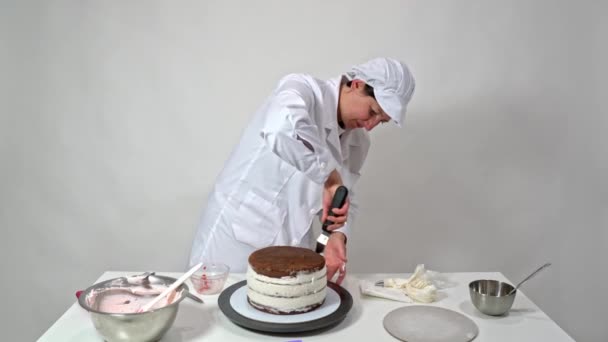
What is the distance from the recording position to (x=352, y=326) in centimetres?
138

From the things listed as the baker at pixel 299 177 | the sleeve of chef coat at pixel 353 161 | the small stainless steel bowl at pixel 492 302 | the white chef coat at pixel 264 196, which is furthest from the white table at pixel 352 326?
the sleeve of chef coat at pixel 353 161

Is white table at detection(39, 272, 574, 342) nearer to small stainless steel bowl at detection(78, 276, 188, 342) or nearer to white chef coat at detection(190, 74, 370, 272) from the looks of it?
small stainless steel bowl at detection(78, 276, 188, 342)

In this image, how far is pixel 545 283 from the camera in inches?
113

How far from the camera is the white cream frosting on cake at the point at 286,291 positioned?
1338mm

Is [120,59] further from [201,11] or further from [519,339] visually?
[519,339]

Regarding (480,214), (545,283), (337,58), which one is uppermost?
(337,58)

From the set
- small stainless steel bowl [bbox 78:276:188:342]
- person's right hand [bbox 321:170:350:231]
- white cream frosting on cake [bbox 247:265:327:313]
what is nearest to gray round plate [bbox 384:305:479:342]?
white cream frosting on cake [bbox 247:265:327:313]

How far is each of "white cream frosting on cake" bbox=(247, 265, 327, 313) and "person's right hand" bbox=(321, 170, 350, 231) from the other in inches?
12.2

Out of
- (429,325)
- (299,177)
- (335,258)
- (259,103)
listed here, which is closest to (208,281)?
(335,258)

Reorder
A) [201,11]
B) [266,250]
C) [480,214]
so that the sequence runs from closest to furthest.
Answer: [266,250] → [201,11] → [480,214]

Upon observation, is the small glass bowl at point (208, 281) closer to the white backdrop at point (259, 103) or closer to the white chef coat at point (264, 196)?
the white chef coat at point (264, 196)

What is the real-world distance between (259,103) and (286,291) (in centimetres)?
148

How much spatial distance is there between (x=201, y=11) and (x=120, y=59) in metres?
0.47

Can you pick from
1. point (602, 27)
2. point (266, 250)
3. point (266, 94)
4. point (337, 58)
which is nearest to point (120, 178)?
point (266, 94)
